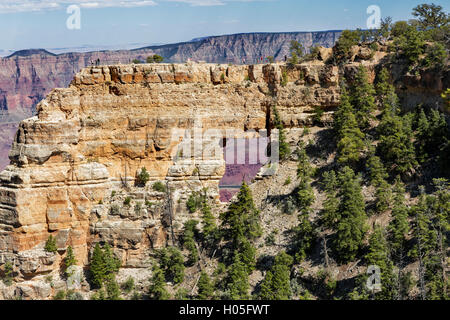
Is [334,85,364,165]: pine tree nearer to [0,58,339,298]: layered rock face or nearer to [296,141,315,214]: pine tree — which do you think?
[296,141,315,214]: pine tree

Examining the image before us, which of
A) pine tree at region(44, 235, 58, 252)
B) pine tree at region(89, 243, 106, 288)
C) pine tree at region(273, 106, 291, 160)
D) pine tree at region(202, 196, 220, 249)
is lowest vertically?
pine tree at region(89, 243, 106, 288)

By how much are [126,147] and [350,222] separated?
22.5 meters

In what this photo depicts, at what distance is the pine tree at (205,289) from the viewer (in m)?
43.7

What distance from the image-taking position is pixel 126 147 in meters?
54.3

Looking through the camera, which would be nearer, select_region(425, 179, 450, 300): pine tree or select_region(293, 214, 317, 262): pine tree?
select_region(425, 179, 450, 300): pine tree

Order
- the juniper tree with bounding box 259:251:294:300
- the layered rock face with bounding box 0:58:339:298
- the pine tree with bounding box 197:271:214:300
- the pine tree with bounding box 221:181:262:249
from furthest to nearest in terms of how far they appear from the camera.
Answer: the layered rock face with bounding box 0:58:339:298
the pine tree with bounding box 221:181:262:249
the pine tree with bounding box 197:271:214:300
the juniper tree with bounding box 259:251:294:300

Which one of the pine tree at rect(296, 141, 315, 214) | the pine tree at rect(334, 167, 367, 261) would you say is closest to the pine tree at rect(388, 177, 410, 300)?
the pine tree at rect(334, 167, 367, 261)

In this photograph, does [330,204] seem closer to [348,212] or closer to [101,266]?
[348,212]

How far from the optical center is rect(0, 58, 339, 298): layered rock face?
50406 millimetres

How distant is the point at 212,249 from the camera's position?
166 ft

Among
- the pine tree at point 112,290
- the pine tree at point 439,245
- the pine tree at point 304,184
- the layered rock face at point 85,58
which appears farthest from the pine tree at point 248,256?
the layered rock face at point 85,58

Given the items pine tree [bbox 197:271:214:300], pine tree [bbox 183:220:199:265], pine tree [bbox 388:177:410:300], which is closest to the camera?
pine tree [bbox 388:177:410:300]

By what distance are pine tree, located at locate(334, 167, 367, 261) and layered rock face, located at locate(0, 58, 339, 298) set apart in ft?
43.9
